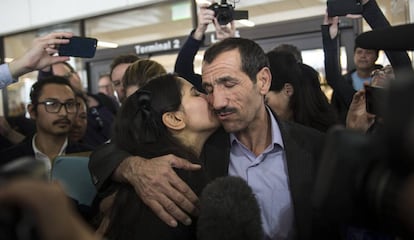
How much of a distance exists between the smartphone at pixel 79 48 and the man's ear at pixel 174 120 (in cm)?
49

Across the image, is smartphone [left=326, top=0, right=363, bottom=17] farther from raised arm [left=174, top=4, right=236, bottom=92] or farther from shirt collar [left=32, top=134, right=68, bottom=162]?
shirt collar [left=32, top=134, right=68, bottom=162]

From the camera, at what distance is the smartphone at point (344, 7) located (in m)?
1.57

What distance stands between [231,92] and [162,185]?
416 mm

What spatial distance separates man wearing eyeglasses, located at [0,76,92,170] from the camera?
2115mm

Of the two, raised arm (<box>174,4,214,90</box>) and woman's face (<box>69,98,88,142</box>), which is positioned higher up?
raised arm (<box>174,4,214,90</box>)

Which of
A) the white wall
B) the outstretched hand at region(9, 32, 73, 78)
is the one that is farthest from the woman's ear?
the white wall

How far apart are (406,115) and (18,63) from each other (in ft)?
5.41

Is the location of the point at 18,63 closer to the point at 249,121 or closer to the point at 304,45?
the point at 249,121

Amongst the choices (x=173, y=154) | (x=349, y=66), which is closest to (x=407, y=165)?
(x=173, y=154)

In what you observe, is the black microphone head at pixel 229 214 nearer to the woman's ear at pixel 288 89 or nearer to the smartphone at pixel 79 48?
the smartphone at pixel 79 48

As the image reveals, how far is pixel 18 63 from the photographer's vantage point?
1702mm

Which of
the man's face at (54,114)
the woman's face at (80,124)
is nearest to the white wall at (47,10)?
the woman's face at (80,124)

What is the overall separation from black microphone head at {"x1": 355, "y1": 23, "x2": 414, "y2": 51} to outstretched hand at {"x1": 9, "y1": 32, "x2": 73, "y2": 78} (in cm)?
119

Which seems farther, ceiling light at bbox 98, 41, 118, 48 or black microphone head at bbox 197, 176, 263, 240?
ceiling light at bbox 98, 41, 118, 48
